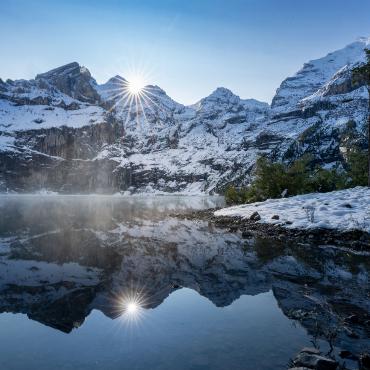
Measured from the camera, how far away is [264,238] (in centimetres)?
2514

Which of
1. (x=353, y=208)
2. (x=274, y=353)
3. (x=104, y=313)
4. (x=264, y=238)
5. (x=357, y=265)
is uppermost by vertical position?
(x=353, y=208)

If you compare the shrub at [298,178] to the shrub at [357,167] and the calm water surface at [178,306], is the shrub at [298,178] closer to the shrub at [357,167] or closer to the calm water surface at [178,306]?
the shrub at [357,167]

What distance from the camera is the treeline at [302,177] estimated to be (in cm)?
4031

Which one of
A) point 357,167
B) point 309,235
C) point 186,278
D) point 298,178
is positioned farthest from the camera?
point 298,178

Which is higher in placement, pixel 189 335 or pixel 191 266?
pixel 191 266

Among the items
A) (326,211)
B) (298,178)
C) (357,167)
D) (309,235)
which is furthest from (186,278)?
(357,167)

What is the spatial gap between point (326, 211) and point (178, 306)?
1811 centimetres

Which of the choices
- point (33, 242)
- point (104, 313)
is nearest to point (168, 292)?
point (104, 313)

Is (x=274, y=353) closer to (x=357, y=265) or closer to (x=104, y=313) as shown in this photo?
(x=104, y=313)

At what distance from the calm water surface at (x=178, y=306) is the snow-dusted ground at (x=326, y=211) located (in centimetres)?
367

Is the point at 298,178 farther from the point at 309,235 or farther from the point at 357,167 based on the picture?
the point at 309,235

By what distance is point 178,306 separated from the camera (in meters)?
11.9

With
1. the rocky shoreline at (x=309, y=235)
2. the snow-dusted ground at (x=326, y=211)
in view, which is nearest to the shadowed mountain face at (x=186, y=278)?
the rocky shoreline at (x=309, y=235)

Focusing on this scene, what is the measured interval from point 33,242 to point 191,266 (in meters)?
13.8
